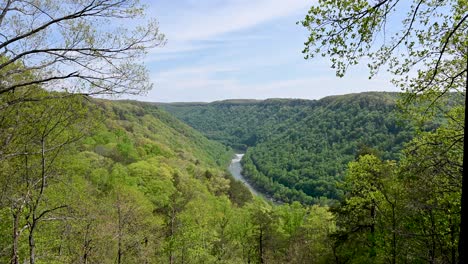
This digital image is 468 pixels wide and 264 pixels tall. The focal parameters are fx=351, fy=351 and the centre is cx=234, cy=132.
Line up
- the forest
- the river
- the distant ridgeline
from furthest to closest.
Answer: the river < the distant ridgeline < the forest

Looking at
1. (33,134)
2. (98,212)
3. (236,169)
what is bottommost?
(236,169)

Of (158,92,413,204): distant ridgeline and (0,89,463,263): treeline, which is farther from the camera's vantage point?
(158,92,413,204): distant ridgeline

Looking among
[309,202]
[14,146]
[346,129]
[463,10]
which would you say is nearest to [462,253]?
[463,10]

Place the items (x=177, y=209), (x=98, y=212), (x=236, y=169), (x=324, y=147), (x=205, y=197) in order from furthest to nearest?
(x=236, y=169) < (x=324, y=147) < (x=205, y=197) < (x=177, y=209) < (x=98, y=212)

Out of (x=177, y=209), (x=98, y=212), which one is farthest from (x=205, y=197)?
(x=98, y=212)

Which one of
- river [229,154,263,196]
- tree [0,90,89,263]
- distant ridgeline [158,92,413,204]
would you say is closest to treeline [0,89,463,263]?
tree [0,90,89,263]

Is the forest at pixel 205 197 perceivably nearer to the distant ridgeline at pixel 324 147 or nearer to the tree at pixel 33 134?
the tree at pixel 33 134

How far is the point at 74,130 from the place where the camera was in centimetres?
1010

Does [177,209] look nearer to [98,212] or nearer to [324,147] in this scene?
[98,212]

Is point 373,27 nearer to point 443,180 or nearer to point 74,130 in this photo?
point 443,180

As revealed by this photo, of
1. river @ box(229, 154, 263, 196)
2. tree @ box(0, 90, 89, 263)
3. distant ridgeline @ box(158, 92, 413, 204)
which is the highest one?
tree @ box(0, 90, 89, 263)

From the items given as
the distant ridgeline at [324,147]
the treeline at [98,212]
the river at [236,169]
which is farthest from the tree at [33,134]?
the river at [236,169]

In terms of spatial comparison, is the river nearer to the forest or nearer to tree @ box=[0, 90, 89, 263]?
the forest

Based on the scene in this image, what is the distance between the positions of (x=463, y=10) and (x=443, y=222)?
8715 mm
